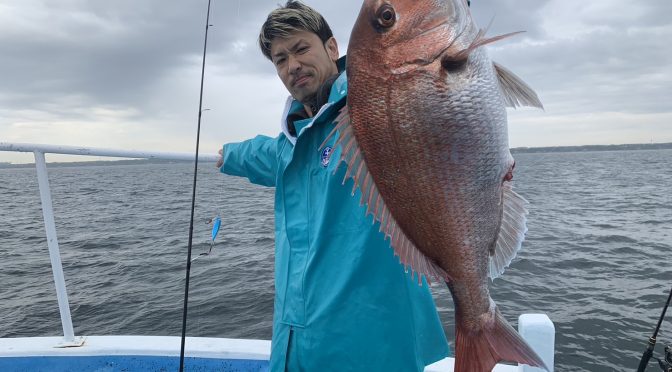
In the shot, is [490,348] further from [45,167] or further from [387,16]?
[45,167]

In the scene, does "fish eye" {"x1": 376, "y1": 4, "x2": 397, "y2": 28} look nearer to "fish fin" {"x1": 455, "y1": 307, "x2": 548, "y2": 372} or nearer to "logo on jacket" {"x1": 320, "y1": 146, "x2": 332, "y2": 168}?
"logo on jacket" {"x1": 320, "y1": 146, "x2": 332, "y2": 168}

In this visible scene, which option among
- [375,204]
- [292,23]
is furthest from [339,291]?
[292,23]

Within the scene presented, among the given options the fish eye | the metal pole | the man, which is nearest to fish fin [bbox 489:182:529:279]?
the man

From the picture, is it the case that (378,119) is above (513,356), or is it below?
above

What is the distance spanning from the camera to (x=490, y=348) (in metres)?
1.43

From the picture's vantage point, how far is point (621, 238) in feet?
43.6

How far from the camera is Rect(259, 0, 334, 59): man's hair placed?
1994 mm

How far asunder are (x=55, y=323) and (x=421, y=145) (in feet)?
29.8

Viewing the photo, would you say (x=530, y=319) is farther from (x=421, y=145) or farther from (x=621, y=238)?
(x=621, y=238)

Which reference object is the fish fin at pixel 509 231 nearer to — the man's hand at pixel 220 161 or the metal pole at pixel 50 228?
the man's hand at pixel 220 161

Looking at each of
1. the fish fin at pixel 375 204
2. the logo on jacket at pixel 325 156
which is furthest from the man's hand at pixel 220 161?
the fish fin at pixel 375 204

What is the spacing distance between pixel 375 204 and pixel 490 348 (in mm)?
583

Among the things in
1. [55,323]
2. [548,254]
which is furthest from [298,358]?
[548,254]

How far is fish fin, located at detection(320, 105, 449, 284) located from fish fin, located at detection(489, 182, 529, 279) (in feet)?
0.59
